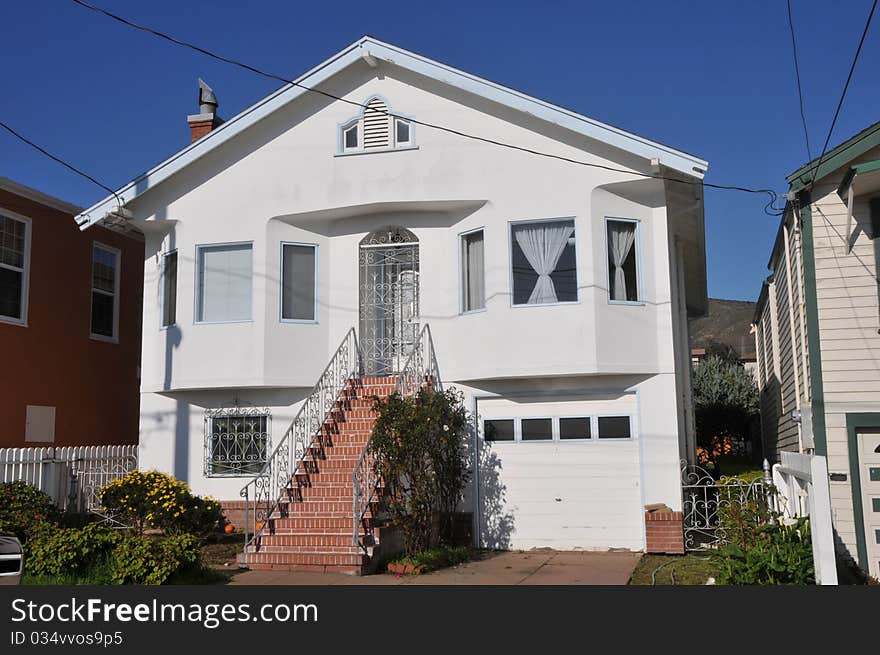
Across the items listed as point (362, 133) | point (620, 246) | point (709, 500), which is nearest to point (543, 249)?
point (620, 246)

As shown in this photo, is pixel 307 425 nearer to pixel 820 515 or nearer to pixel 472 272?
pixel 472 272

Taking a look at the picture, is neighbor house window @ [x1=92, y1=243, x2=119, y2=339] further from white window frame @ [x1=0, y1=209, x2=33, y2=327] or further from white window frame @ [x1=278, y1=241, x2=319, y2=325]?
white window frame @ [x1=278, y1=241, x2=319, y2=325]

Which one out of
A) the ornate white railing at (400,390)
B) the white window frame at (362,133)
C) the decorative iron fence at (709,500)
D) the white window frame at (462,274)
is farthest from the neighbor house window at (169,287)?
the decorative iron fence at (709,500)

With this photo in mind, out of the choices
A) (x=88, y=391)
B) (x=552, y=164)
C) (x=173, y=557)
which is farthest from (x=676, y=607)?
(x=88, y=391)

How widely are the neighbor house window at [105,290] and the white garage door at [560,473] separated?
31.9ft

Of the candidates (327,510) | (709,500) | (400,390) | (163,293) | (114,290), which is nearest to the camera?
(327,510)

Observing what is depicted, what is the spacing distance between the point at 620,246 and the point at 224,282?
23.7ft

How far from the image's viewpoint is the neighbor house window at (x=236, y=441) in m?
16.0

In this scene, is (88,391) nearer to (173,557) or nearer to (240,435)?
(240,435)

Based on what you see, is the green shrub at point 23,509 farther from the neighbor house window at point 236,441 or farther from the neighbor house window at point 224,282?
the neighbor house window at point 224,282

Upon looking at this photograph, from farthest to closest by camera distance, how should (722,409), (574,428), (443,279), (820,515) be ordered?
1. (722,409)
2. (443,279)
3. (574,428)
4. (820,515)

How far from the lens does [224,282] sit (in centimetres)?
1619

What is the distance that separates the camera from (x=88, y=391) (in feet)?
62.4

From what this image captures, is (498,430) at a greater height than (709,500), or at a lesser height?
greater
